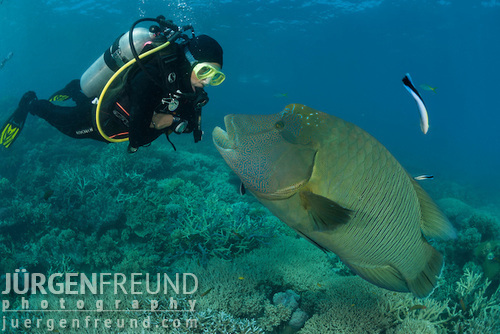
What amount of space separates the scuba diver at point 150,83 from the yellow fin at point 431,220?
2.25 m

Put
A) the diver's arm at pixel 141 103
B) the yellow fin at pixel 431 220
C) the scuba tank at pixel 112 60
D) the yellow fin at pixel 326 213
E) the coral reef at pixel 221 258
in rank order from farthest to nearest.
→ the coral reef at pixel 221 258 < the scuba tank at pixel 112 60 < the diver's arm at pixel 141 103 < the yellow fin at pixel 431 220 < the yellow fin at pixel 326 213

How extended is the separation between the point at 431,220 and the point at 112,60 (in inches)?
145

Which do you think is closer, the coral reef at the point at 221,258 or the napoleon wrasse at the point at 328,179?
the napoleon wrasse at the point at 328,179

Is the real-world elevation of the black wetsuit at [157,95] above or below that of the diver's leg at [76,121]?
above

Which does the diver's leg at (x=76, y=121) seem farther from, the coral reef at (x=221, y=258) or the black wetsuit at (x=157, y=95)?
the coral reef at (x=221, y=258)

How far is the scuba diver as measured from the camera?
2.89 meters

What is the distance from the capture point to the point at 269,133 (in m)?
1.51

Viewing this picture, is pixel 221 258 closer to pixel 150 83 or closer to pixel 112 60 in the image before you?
pixel 150 83

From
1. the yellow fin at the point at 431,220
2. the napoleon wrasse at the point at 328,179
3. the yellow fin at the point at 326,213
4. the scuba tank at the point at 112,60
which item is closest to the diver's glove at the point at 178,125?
the scuba tank at the point at 112,60

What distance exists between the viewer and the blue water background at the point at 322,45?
30844 mm

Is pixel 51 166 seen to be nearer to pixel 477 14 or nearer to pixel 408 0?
pixel 408 0

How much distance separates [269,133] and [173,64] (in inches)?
77.7

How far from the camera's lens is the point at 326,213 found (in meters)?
1.30

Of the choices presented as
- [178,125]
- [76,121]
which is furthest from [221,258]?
[76,121]
